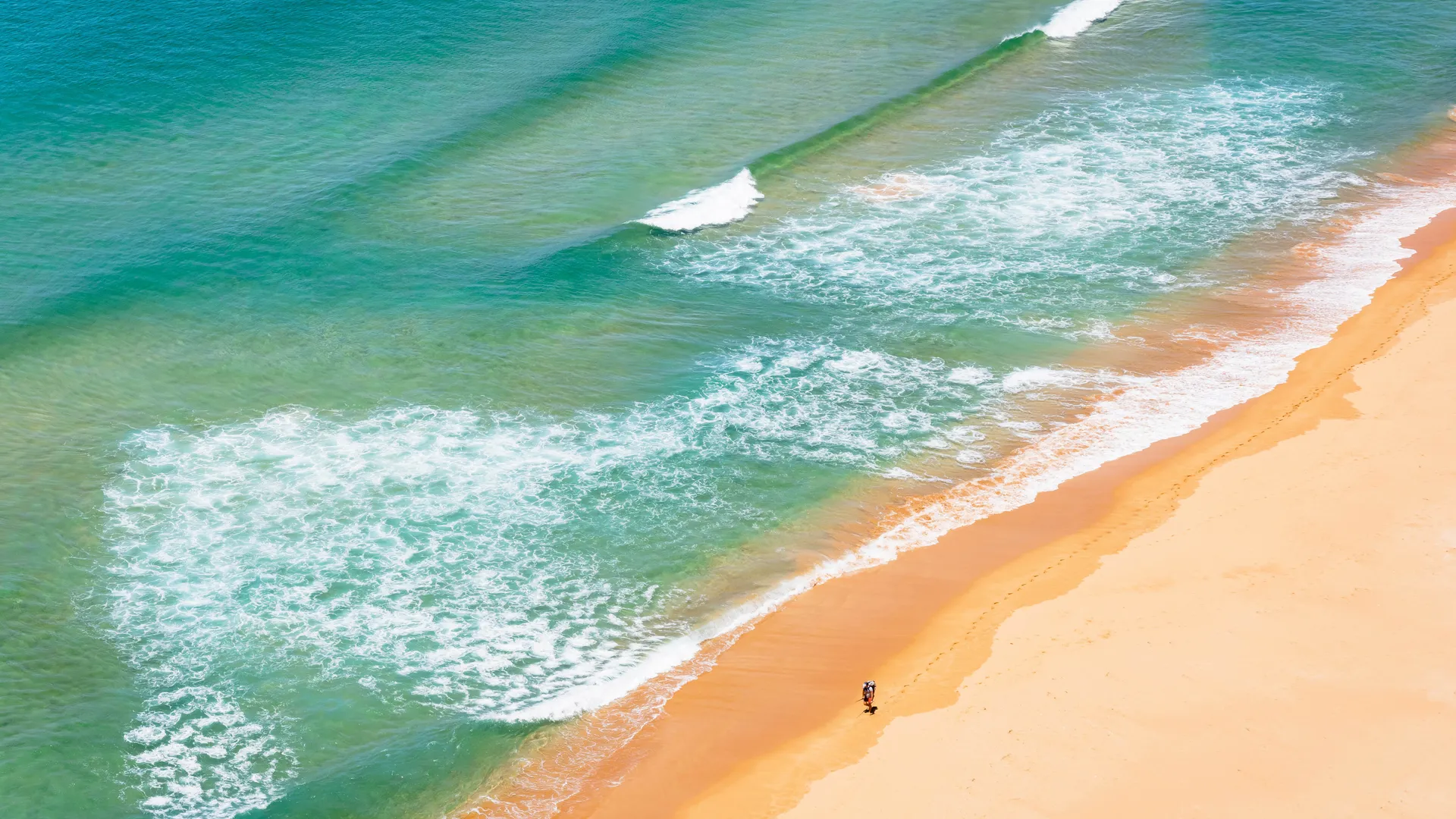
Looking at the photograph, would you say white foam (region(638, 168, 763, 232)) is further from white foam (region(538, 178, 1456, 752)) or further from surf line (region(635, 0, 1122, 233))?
white foam (region(538, 178, 1456, 752))

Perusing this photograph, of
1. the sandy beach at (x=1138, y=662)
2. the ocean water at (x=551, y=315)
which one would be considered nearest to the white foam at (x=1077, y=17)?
the ocean water at (x=551, y=315)

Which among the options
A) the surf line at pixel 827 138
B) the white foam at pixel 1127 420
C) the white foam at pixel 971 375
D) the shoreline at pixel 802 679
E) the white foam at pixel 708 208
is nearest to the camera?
the shoreline at pixel 802 679

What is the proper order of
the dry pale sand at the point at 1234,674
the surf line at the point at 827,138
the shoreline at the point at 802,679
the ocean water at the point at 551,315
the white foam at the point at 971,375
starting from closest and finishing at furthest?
the dry pale sand at the point at 1234,674
the shoreline at the point at 802,679
the ocean water at the point at 551,315
the white foam at the point at 971,375
the surf line at the point at 827,138

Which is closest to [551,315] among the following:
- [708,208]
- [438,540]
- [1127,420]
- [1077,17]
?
[708,208]

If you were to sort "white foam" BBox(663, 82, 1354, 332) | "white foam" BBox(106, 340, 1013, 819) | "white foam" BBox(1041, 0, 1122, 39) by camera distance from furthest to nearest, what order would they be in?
1. "white foam" BBox(1041, 0, 1122, 39)
2. "white foam" BBox(663, 82, 1354, 332)
3. "white foam" BBox(106, 340, 1013, 819)

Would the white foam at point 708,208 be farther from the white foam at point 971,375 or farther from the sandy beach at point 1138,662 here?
the sandy beach at point 1138,662

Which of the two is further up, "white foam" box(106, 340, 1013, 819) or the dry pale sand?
"white foam" box(106, 340, 1013, 819)

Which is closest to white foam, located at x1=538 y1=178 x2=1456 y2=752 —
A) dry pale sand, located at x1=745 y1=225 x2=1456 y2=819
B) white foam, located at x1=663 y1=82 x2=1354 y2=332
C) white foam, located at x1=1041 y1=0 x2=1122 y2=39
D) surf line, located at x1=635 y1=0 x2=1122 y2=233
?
dry pale sand, located at x1=745 y1=225 x2=1456 y2=819

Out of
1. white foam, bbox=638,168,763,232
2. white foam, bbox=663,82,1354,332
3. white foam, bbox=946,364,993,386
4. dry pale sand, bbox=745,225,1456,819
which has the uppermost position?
white foam, bbox=638,168,763,232
